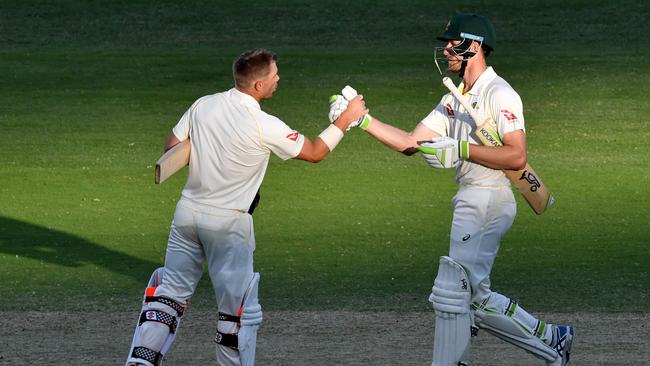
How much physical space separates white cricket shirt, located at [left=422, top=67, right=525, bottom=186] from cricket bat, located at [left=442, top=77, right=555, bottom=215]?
0.15 feet

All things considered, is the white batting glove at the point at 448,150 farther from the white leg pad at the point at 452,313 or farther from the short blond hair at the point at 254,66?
the short blond hair at the point at 254,66

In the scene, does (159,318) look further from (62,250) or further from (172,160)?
(62,250)

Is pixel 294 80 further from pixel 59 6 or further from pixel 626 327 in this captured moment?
pixel 626 327

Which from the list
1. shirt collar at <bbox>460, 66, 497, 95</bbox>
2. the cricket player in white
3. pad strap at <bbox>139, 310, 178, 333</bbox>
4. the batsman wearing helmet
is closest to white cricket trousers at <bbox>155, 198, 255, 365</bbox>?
the cricket player in white

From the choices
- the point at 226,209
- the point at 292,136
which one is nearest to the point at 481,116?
the point at 292,136

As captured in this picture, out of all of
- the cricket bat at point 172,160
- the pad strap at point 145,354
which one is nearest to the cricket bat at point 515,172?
the cricket bat at point 172,160

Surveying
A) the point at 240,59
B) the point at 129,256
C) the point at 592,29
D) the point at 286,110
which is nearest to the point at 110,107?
the point at 286,110

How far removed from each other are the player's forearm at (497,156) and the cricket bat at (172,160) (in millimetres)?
1790

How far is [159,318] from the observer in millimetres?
8117

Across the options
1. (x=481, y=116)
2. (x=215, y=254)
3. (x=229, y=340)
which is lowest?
(x=229, y=340)

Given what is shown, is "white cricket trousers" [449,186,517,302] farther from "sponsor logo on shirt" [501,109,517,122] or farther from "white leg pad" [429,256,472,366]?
"sponsor logo on shirt" [501,109,517,122]

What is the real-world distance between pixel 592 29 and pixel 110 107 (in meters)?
12.0

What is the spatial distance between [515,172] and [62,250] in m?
6.36

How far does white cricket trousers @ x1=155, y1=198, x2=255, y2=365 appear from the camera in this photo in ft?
26.6
